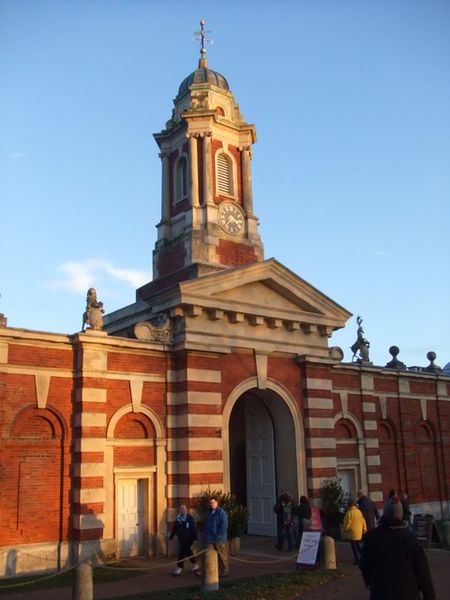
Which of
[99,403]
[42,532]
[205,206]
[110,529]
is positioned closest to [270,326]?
[205,206]

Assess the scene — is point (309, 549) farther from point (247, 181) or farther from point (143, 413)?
point (247, 181)

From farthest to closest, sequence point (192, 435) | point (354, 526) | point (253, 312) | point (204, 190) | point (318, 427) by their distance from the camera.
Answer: point (204, 190), point (318, 427), point (253, 312), point (192, 435), point (354, 526)

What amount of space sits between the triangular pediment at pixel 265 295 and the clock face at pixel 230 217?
3338 mm

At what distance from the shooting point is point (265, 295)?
71.3ft

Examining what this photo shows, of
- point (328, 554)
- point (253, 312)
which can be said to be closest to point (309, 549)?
point (328, 554)

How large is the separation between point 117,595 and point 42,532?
4.20 meters

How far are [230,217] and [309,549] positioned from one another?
1300cm

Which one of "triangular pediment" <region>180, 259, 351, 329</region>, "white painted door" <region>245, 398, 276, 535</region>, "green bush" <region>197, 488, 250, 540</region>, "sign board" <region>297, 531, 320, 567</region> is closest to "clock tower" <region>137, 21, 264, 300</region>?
"triangular pediment" <region>180, 259, 351, 329</region>

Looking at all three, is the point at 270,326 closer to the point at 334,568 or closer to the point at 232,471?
the point at 232,471

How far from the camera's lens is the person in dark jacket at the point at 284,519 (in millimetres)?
19062

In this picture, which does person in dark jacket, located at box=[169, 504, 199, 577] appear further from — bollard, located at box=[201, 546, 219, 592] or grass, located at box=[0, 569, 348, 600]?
bollard, located at box=[201, 546, 219, 592]

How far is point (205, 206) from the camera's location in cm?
2373

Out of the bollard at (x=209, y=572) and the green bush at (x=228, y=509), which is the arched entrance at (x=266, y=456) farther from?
the bollard at (x=209, y=572)

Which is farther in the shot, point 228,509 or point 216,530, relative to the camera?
point 228,509
